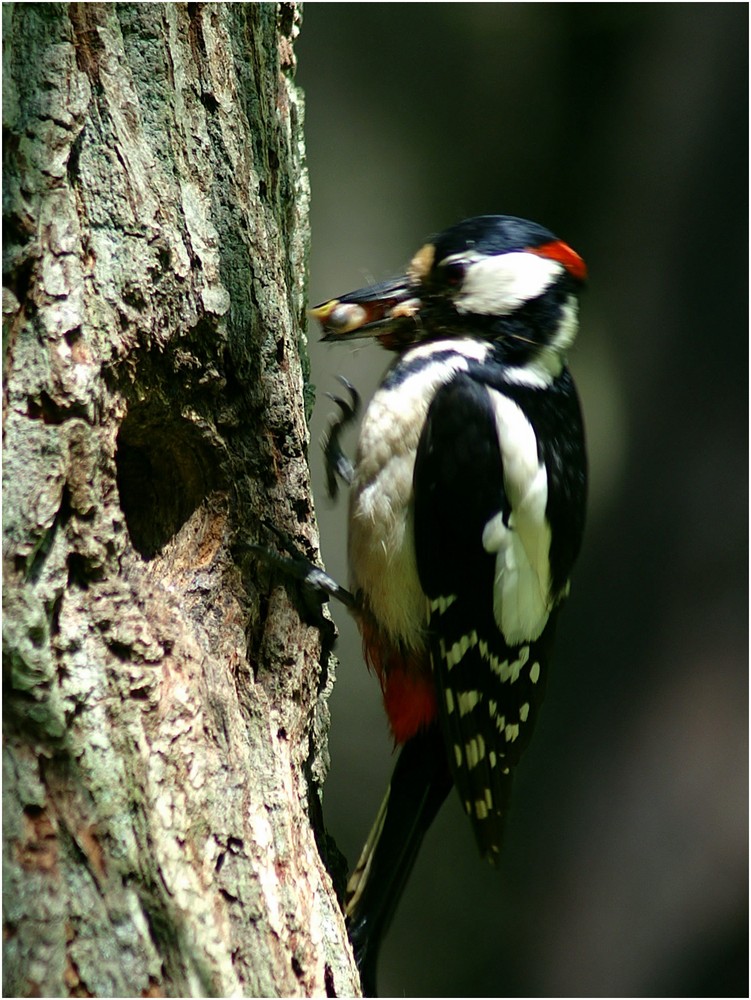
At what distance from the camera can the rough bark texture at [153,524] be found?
1.31m

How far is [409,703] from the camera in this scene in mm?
2223

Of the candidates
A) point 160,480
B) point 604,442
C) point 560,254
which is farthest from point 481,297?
point 604,442

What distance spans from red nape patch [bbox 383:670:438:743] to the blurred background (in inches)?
70.4

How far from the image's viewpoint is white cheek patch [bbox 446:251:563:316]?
2.24 m

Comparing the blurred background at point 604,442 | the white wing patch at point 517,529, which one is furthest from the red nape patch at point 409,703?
the blurred background at point 604,442

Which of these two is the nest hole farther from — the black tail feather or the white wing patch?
the black tail feather

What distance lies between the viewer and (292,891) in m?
1.52

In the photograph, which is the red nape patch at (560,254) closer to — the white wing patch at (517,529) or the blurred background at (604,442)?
the white wing patch at (517,529)

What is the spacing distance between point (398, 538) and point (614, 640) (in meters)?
2.43

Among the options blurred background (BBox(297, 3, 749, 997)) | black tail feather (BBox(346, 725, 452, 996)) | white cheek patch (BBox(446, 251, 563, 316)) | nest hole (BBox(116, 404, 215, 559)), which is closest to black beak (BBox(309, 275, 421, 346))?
white cheek patch (BBox(446, 251, 563, 316))

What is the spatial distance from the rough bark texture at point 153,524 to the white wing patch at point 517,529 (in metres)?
0.44

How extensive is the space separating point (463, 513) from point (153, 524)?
25.8 inches

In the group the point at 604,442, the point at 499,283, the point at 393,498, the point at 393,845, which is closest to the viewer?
the point at 393,845

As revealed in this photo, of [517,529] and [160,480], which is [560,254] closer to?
[517,529]
